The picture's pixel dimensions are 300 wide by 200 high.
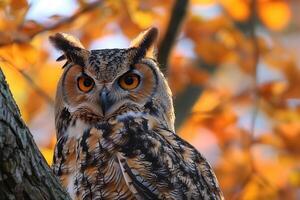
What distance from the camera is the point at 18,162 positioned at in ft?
6.01

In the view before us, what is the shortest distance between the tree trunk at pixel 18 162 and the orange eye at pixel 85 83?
49.5 inches

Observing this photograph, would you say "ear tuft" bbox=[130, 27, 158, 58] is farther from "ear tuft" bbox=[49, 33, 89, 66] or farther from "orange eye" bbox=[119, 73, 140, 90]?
"ear tuft" bbox=[49, 33, 89, 66]

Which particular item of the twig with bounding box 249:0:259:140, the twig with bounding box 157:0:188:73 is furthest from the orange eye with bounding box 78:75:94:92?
the twig with bounding box 249:0:259:140

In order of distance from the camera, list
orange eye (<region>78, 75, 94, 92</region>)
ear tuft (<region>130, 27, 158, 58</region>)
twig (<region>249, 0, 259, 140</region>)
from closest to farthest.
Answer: orange eye (<region>78, 75, 94, 92</region>) → ear tuft (<region>130, 27, 158, 58</region>) → twig (<region>249, 0, 259, 140</region>)

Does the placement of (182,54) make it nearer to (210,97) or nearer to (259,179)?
(210,97)

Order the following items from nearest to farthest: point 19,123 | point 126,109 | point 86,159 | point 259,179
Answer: point 19,123, point 86,159, point 126,109, point 259,179

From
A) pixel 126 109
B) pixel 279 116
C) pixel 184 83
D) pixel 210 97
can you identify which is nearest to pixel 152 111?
pixel 126 109

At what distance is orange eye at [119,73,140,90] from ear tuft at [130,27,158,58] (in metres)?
0.13

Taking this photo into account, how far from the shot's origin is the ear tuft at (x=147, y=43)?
3382 millimetres

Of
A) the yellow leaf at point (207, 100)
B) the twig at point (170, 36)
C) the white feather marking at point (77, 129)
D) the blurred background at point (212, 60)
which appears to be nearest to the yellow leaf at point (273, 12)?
the blurred background at point (212, 60)

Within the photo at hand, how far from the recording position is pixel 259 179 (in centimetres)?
445

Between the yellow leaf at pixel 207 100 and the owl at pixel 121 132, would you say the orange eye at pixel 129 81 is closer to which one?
the owl at pixel 121 132

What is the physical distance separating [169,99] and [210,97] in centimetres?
185

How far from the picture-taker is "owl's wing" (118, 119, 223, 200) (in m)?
2.61
